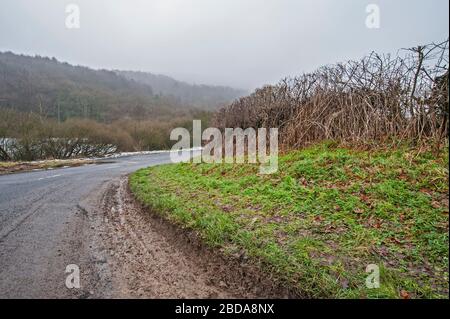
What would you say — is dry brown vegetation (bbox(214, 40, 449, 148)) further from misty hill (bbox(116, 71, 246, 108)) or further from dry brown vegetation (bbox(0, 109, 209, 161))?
misty hill (bbox(116, 71, 246, 108))

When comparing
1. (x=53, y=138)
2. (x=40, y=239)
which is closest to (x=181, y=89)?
(x=53, y=138)

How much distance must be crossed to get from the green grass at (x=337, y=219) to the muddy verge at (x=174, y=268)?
7.0 inches

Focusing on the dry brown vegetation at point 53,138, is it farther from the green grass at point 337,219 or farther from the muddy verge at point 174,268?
the muddy verge at point 174,268

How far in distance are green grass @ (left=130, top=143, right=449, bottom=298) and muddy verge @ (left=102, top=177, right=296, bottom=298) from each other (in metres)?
0.18

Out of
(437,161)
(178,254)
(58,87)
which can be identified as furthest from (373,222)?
(58,87)

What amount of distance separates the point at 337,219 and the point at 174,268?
2496 millimetres

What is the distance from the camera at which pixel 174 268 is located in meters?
3.61

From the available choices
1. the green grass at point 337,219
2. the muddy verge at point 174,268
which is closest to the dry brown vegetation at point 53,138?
the green grass at point 337,219

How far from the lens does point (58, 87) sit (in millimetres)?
76812

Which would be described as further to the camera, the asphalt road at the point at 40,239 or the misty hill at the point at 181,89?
the misty hill at the point at 181,89

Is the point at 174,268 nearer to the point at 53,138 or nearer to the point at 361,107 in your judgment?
the point at 361,107

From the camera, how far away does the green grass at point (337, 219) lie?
3047 millimetres

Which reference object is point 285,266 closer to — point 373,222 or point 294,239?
point 294,239

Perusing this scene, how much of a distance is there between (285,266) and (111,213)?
14.6 ft
